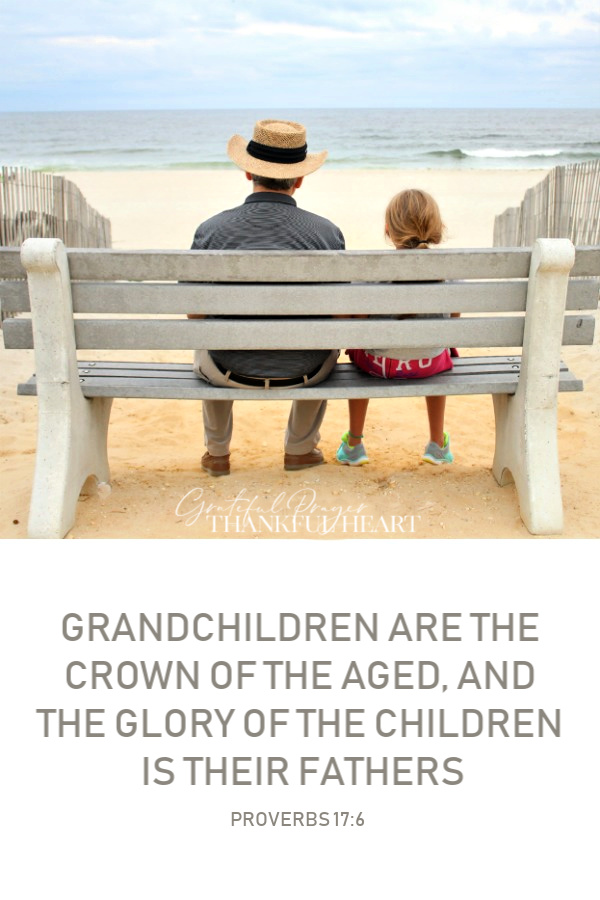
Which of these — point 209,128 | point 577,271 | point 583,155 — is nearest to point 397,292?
point 577,271

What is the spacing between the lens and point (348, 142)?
48062 millimetres

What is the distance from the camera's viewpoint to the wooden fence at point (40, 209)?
7930 mm

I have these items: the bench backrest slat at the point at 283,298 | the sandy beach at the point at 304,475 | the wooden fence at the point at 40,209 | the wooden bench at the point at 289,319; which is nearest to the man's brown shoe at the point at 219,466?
the sandy beach at the point at 304,475

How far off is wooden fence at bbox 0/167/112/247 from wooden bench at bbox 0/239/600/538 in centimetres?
473

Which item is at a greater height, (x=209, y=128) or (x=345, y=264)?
(x=209, y=128)

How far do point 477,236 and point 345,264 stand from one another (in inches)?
529

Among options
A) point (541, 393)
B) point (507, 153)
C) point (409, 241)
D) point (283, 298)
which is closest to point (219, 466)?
point (283, 298)

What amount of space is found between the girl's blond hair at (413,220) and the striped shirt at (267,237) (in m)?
0.30

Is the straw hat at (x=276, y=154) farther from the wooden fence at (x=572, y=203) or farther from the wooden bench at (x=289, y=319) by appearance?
the wooden fence at (x=572, y=203)

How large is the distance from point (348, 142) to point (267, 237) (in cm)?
4676

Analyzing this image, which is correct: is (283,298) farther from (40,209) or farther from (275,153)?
(40,209)

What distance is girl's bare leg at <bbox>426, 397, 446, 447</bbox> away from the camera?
423cm

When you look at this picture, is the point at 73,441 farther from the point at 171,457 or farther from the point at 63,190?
the point at 63,190

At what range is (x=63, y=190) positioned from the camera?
9484 millimetres
